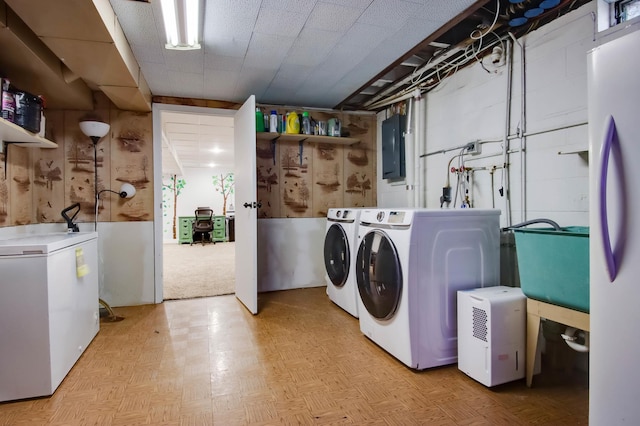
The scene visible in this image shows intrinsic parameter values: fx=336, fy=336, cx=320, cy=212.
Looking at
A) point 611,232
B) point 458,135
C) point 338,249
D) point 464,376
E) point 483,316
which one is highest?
point 458,135

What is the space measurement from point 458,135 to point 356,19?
1.28 metres

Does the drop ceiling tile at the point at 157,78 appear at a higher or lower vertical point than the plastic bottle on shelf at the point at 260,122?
higher

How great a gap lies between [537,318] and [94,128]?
356cm

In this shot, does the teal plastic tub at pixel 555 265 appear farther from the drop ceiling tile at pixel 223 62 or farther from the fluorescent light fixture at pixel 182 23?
the drop ceiling tile at pixel 223 62

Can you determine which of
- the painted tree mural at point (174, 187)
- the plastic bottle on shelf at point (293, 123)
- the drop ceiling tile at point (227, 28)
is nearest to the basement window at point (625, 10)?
the drop ceiling tile at point (227, 28)

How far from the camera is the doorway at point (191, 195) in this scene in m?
3.39

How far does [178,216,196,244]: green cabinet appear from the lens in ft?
28.1

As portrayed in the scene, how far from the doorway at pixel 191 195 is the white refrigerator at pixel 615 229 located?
3261 millimetres

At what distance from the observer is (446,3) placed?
1.89 meters

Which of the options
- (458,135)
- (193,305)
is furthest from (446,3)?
(193,305)

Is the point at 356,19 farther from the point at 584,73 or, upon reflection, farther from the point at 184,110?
the point at 184,110

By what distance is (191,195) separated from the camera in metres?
9.48

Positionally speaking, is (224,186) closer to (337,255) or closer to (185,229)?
(185,229)

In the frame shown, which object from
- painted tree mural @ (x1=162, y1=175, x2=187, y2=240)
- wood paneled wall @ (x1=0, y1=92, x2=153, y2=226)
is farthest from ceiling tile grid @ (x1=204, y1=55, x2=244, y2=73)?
painted tree mural @ (x1=162, y1=175, x2=187, y2=240)
